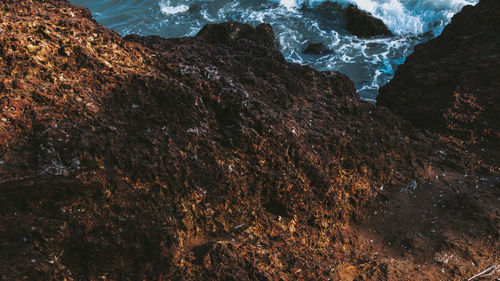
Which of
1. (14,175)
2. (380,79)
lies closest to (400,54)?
(380,79)

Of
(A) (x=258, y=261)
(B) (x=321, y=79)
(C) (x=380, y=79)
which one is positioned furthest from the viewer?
(C) (x=380, y=79)

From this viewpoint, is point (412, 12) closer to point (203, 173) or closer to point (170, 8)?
point (170, 8)

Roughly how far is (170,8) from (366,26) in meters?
6.28

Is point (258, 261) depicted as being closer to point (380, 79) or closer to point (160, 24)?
point (380, 79)

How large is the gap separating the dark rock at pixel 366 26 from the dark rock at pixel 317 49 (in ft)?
5.33

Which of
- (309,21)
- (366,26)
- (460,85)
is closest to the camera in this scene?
(460,85)

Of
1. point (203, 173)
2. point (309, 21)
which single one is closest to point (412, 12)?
point (309, 21)

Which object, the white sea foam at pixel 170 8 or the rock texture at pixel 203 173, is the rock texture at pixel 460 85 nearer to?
the rock texture at pixel 203 173

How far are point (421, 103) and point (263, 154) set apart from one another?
261 centimetres

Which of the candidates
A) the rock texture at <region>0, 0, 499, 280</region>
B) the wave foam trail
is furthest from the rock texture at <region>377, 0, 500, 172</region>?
the wave foam trail

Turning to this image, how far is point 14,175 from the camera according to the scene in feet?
5.64

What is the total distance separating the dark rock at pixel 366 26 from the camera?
33.0ft

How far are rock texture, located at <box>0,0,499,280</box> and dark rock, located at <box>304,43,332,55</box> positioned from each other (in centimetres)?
587

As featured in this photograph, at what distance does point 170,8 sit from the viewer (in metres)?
11.5
